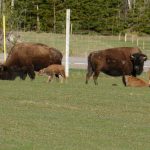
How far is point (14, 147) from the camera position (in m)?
11.1

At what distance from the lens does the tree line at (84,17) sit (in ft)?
242

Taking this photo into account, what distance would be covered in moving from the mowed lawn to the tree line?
51.9m

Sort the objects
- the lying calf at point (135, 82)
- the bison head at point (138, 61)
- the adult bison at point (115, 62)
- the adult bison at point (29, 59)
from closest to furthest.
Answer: the lying calf at point (135, 82), the bison head at point (138, 61), the adult bison at point (115, 62), the adult bison at point (29, 59)

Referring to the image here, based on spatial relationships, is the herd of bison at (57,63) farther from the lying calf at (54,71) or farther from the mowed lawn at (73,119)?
the mowed lawn at (73,119)

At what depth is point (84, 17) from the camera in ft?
252

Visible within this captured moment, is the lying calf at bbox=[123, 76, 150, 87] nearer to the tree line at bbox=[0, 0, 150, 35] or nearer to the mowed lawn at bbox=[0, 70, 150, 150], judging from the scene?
the mowed lawn at bbox=[0, 70, 150, 150]

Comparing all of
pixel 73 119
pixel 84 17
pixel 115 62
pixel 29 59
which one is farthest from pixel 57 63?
pixel 84 17

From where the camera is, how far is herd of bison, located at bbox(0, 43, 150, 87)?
25547mm

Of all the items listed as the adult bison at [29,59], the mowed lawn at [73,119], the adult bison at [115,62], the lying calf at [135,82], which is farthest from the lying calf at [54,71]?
the mowed lawn at [73,119]

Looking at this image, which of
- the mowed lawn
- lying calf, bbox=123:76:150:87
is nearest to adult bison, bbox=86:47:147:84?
lying calf, bbox=123:76:150:87

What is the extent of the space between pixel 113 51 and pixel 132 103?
917 cm

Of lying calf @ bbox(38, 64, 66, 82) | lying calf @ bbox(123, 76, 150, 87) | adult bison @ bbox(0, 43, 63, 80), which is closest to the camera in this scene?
lying calf @ bbox(123, 76, 150, 87)

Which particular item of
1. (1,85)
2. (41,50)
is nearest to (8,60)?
(41,50)

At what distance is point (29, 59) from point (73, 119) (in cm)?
1327
